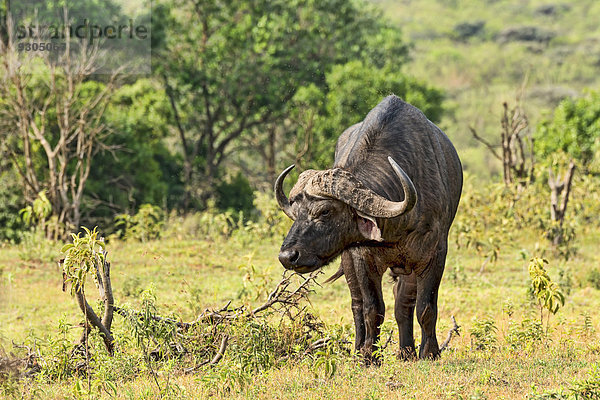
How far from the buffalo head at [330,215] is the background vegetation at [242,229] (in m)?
0.69

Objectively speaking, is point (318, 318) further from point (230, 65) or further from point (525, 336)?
point (230, 65)

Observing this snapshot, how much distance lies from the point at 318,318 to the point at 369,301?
1097 millimetres

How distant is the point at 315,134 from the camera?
2036 centimetres

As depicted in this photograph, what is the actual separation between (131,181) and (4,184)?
268 cm

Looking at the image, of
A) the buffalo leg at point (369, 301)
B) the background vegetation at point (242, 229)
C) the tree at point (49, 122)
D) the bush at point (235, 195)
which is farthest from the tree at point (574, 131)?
the buffalo leg at point (369, 301)

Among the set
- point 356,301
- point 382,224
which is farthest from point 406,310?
point 382,224

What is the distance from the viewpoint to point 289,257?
4988mm

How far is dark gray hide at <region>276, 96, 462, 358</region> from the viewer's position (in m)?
5.20

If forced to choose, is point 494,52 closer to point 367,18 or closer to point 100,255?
point 367,18

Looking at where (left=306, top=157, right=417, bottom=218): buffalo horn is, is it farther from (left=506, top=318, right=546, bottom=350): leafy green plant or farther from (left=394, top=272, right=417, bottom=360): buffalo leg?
(left=506, top=318, right=546, bottom=350): leafy green plant

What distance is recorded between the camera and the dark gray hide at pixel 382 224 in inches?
205

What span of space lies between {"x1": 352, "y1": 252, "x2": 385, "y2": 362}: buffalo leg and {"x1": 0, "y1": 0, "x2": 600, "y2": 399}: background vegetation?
23cm

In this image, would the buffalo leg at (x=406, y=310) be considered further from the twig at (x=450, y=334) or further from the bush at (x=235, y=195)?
the bush at (x=235, y=195)

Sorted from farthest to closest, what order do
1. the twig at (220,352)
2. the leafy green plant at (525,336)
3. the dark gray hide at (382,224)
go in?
1. the leafy green plant at (525,336)
2. the twig at (220,352)
3. the dark gray hide at (382,224)
